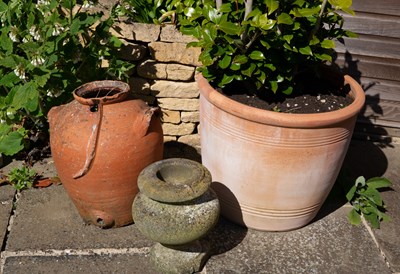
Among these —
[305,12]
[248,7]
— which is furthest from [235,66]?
[305,12]

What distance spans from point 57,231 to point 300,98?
1.69 metres

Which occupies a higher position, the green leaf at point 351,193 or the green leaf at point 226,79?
the green leaf at point 226,79

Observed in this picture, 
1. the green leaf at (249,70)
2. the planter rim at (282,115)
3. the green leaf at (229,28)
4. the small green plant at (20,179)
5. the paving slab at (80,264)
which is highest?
the green leaf at (229,28)

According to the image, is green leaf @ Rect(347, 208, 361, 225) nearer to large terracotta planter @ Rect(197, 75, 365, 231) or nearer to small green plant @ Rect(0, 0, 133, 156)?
large terracotta planter @ Rect(197, 75, 365, 231)

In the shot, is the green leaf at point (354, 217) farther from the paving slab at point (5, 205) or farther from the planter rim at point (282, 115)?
the paving slab at point (5, 205)

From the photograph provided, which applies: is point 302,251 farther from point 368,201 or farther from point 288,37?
point 288,37

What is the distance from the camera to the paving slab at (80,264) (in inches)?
106

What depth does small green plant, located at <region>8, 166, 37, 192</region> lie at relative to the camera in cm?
331

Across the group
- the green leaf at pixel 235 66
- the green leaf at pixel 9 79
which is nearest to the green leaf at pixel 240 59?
the green leaf at pixel 235 66

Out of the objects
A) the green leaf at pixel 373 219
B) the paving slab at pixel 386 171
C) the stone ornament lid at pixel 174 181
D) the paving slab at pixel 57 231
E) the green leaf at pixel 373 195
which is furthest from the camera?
the green leaf at pixel 373 195

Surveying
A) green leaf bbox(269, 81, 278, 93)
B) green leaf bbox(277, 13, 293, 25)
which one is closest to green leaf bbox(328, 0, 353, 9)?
green leaf bbox(277, 13, 293, 25)

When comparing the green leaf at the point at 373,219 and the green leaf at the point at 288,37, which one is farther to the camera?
the green leaf at the point at 373,219

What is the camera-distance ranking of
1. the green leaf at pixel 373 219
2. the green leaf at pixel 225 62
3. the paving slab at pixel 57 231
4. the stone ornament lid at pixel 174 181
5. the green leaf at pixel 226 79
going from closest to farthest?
the stone ornament lid at pixel 174 181, the green leaf at pixel 225 62, the green leaf at pixel 226 79, the paving slab at pixel 57 231, the green leaf at pixel 373 219

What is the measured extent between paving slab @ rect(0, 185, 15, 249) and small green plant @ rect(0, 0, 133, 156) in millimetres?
250
